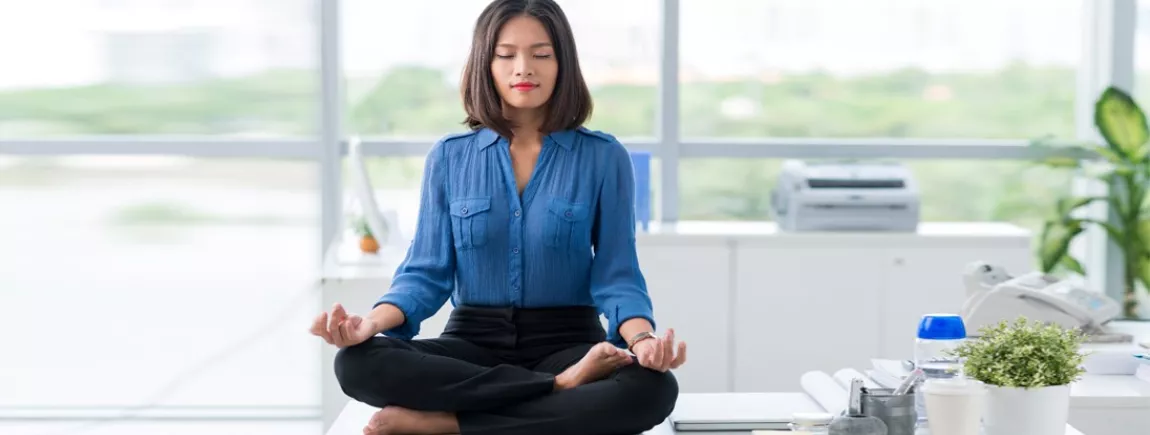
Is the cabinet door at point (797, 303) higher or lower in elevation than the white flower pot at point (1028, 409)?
lower

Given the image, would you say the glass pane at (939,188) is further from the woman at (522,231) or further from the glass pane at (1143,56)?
the woman at (522,231)

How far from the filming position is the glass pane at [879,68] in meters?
4.71

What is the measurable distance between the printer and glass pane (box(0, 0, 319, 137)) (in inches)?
66.1

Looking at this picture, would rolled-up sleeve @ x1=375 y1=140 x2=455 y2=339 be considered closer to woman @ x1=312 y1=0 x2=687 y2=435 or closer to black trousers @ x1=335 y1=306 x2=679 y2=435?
woman @ x1=312 y1=0 x2=687 y2=435

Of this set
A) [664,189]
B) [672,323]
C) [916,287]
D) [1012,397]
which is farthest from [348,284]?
[1012,397]

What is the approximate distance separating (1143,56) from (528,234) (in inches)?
118

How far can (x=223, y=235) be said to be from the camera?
4.75 m

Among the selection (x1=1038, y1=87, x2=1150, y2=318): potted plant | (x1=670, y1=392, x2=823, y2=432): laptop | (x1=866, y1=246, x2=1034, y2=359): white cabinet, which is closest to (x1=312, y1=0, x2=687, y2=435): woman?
(x1=670, y1=392, x2=823, y2=432): laptop

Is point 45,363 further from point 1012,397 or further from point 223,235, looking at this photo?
point 1012,397

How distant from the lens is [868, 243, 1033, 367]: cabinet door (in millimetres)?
4234

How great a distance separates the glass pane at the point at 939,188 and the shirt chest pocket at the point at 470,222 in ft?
7.14

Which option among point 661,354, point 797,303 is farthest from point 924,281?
point 661,354

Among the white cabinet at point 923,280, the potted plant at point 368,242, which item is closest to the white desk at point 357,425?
the potted plant at point 368,242

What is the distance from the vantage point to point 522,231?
2615 mm
